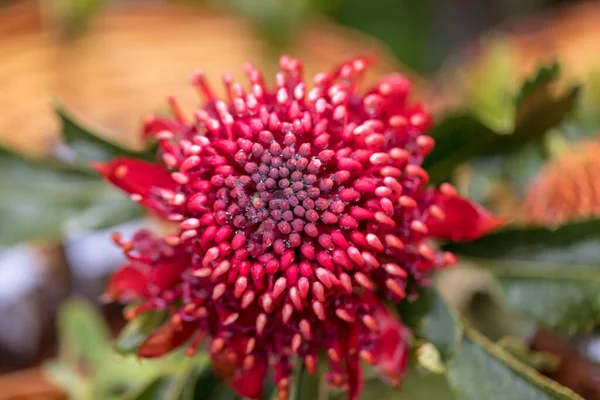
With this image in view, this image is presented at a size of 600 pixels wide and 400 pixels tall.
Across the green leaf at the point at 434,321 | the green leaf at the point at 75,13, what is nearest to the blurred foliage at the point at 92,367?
the green leaf at the point at 434,321

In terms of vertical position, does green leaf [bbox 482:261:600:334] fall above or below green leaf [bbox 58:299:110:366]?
above

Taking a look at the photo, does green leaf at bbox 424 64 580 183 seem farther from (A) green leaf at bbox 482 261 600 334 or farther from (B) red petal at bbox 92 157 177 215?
(B) red petal at bbox 92 157 177 215

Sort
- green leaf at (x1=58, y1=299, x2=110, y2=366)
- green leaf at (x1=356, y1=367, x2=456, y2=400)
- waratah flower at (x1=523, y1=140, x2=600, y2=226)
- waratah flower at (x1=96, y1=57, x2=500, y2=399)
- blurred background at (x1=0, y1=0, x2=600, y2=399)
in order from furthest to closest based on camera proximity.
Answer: blurred background at (x1=0, y1=0, x2=600, y2=399) → green leaf at (x1=58, y1=299, x2=110, y2=366) → waratah flower at (x1=523, y1=140, x2=600, y2=226) → green leaf at (x1=356, y1=367, x2=456, y2=400) → waratah flower at (x1=96, y1=57, x2=500, y2=399)

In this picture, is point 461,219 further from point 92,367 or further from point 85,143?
point 92,367

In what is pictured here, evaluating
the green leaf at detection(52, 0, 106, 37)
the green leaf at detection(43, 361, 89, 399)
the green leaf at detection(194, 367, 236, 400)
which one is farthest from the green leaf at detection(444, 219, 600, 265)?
the green leaf at detection(52, 0, 106, 37)

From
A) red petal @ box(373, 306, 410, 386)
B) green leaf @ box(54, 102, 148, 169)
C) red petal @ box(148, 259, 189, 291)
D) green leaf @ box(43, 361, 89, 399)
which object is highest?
green leaf @ box(54, 102, 148, 169)

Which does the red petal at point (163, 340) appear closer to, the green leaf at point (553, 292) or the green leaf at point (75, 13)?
the green leaf at point (553, 292)

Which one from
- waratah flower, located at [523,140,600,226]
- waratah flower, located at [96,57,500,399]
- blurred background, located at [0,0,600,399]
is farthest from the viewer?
blurred background, located at [0,0,600,399]
